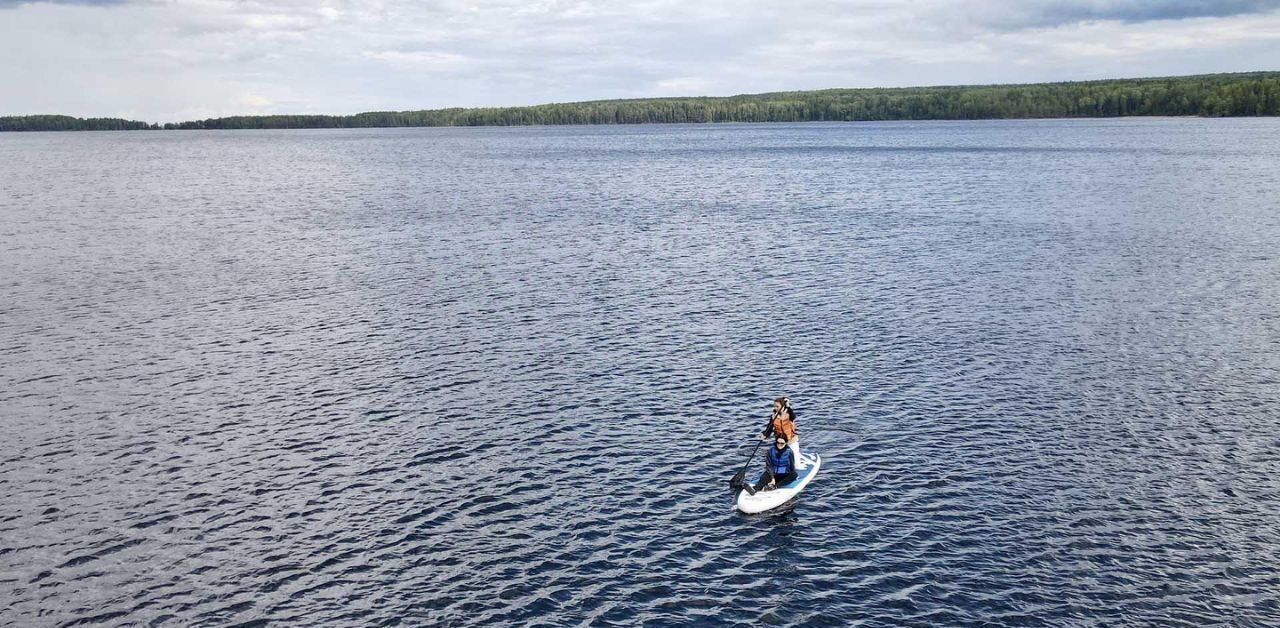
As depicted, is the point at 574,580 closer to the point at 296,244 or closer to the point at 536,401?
the point at 536,401

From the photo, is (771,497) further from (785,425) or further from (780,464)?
(785,425)

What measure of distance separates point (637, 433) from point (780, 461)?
9.93m

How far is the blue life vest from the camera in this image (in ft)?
136

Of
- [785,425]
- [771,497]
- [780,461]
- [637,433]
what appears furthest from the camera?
[637,433]

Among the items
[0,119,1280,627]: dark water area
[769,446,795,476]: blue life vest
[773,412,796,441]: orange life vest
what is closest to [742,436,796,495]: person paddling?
[769,446,795,476]: blue life vest

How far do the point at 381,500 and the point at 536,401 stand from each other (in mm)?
14150

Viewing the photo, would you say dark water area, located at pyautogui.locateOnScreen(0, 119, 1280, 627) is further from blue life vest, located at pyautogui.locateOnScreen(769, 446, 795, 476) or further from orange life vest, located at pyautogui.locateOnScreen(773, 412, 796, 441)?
orange life vest, located at pyautogui.locateOnScreen(773, 412, 796, 441)

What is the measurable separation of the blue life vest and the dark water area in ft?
5.65

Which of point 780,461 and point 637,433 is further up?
point 780,461

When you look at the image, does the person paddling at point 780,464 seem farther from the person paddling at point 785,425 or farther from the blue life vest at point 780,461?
the person paddling at point 785,425

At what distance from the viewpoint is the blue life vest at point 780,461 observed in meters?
41.6

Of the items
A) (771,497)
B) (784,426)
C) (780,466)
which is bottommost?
(771,497)

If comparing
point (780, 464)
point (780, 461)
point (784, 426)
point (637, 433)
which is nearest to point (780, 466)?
point (780, 464)

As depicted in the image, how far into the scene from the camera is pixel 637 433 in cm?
4919
